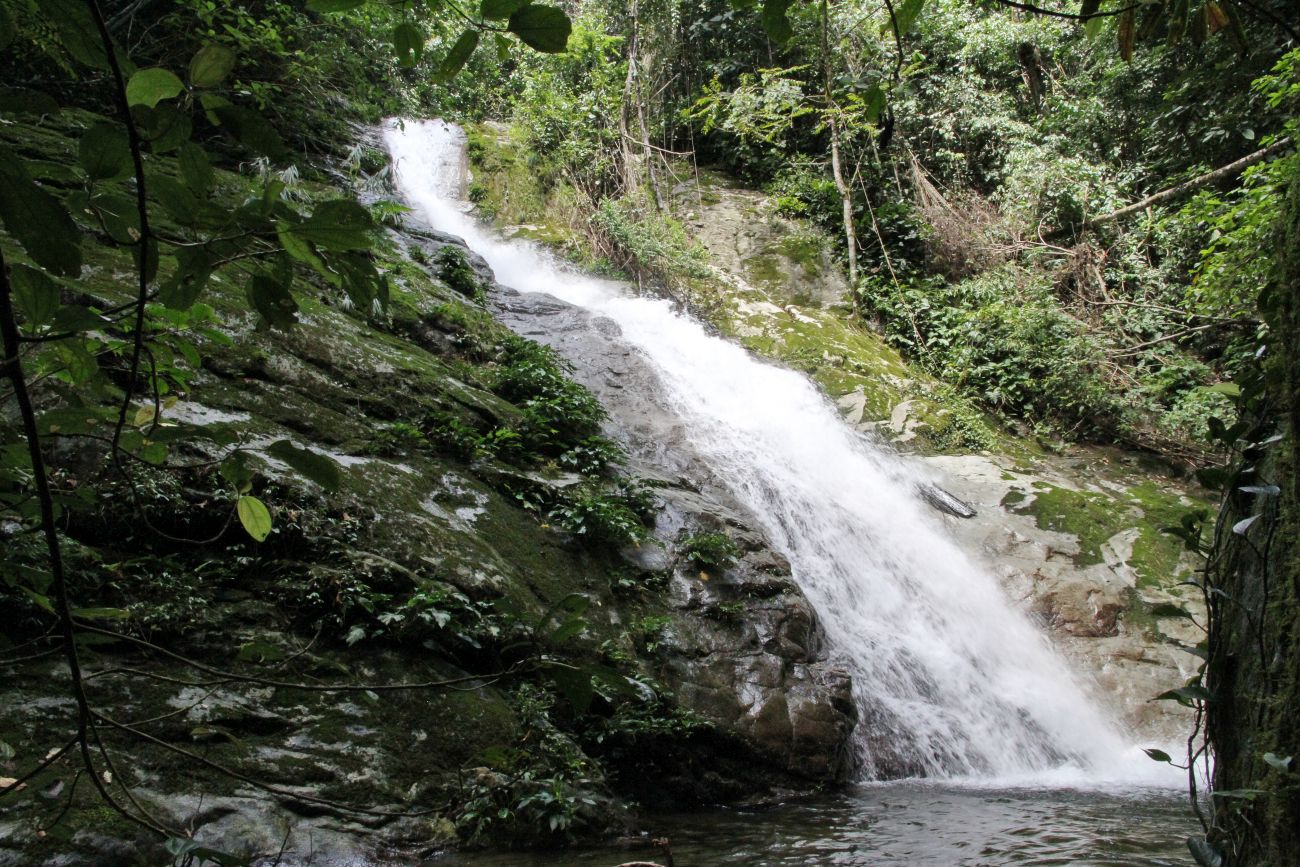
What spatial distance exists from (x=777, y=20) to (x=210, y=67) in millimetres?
793

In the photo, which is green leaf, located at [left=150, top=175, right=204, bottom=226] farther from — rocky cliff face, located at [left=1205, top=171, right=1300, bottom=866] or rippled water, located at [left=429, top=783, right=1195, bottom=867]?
rippled water, located at [left=429, top=783, right=1195, bottom=867]

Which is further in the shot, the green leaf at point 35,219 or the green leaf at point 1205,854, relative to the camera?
the green leaf at point 1205,854

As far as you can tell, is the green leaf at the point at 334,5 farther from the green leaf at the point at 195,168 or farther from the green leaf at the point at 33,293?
the green leaf at the point at 33,293

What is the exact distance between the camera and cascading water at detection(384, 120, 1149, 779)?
5602 millimetres

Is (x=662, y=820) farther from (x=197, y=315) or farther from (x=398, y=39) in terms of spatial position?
(x=398, y=39)

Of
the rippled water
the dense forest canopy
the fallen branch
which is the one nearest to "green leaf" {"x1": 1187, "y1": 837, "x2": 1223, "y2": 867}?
the dense forest canopy

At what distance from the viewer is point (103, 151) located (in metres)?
0.73

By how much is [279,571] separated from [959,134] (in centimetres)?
1441

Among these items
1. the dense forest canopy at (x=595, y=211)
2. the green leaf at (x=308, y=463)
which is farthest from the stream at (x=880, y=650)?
the green leaf at (x=308, y=463)

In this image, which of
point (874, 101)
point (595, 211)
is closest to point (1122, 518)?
point (874, 101)

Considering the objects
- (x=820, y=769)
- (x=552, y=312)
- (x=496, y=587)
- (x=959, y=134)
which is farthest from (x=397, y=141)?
(x=820, y=769)

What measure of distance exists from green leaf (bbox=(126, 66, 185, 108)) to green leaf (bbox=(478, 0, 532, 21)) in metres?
0.34

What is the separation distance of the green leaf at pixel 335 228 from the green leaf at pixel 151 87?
0.61 ft

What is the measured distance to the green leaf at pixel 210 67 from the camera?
80cm
